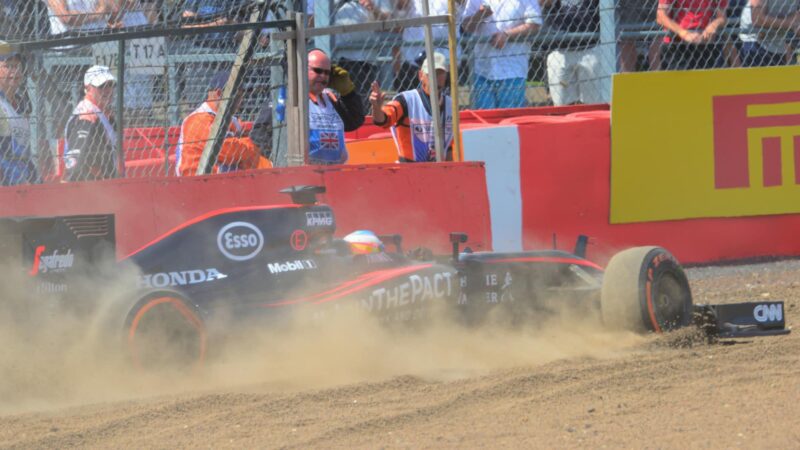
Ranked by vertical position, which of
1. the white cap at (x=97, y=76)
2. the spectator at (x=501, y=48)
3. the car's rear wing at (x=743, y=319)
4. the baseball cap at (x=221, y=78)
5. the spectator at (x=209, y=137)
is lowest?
the car's rear wing at (x=743, y=319)

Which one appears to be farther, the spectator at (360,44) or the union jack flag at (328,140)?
the spectator at (360,44)

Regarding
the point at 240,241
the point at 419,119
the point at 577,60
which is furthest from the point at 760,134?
the point at 240,241

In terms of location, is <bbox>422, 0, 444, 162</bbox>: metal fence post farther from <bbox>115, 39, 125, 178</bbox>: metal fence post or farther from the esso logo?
the esso logo

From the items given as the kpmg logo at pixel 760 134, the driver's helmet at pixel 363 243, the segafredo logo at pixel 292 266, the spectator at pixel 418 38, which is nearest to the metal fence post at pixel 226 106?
the spectator at pixel 418 38

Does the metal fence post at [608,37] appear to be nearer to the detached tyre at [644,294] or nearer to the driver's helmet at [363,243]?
the detached tyre at [644,294]

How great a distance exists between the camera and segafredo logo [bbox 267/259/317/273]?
530cm

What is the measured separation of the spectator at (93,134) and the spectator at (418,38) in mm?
2280

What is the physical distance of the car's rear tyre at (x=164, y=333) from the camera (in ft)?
15.2

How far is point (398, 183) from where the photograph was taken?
24.7 ft

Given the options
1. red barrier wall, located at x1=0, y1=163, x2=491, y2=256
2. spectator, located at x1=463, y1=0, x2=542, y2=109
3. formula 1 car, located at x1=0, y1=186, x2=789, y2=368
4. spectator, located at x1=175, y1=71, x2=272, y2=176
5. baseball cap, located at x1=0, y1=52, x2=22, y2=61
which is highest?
spectator, located at x1=463, y1=0, x2=542, y2=109

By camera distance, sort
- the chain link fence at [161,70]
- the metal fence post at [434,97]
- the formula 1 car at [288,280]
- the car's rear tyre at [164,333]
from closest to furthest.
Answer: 1. the car's rear tyre at [164,333]
2. the formula 1 car at [288,280]
3. the chain link fence at [161,70]
4. the metal fence post at [434,97]

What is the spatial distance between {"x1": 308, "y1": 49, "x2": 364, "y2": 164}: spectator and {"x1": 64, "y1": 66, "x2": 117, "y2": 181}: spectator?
1.28 m

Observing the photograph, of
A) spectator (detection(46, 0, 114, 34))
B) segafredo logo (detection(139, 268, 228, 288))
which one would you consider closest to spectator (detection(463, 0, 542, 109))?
spectator (detection(46, 0, 114, 34))

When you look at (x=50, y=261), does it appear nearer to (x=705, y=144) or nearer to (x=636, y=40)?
(x=705, y=144)
